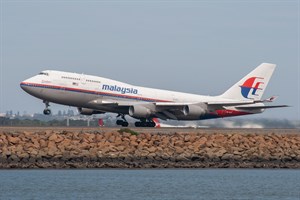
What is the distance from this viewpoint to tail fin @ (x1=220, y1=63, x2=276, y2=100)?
267ft

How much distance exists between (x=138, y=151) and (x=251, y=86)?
1103 inches

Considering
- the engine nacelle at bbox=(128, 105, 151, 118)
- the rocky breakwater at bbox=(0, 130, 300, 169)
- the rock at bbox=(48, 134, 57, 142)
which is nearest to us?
the rocky breakwater at bbox=(0, 130, 300, 169)

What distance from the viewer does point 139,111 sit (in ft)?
243

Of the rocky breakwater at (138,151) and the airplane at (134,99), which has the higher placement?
the airplane at (134,99)

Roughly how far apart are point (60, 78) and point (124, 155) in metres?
18.6

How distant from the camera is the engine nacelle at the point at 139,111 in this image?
2908 inches

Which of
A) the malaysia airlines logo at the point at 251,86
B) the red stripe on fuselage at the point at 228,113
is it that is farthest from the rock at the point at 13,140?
the malaysia airlines logo at the point at 251,86

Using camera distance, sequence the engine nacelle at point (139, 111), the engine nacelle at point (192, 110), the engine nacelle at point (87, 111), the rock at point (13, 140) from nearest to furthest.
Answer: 1. the rock at point (13, 140)
2. the engine nacelle at point (139, 111)
3. the engine nacelle at point (192, 110)
4. the engine nacelle at point (87, 111)

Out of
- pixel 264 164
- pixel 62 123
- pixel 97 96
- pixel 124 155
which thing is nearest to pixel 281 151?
pixel 264 164

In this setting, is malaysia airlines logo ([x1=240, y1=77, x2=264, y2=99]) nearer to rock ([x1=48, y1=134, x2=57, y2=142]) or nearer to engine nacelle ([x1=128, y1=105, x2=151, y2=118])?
engine nacelle ([x1=128, y1=105, x2=151, y2=118])

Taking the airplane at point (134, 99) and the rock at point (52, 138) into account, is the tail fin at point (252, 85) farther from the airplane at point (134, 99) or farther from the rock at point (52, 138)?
the rock at point (52, 138)

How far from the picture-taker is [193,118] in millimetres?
76500

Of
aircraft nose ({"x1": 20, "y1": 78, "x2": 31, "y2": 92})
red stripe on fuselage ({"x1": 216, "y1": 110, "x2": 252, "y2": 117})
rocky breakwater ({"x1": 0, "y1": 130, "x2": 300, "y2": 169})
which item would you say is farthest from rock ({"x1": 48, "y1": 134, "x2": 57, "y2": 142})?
red stripe on fuselage ({"x1": 216, "y1": 110, "x2": 252, "y2": 117})
